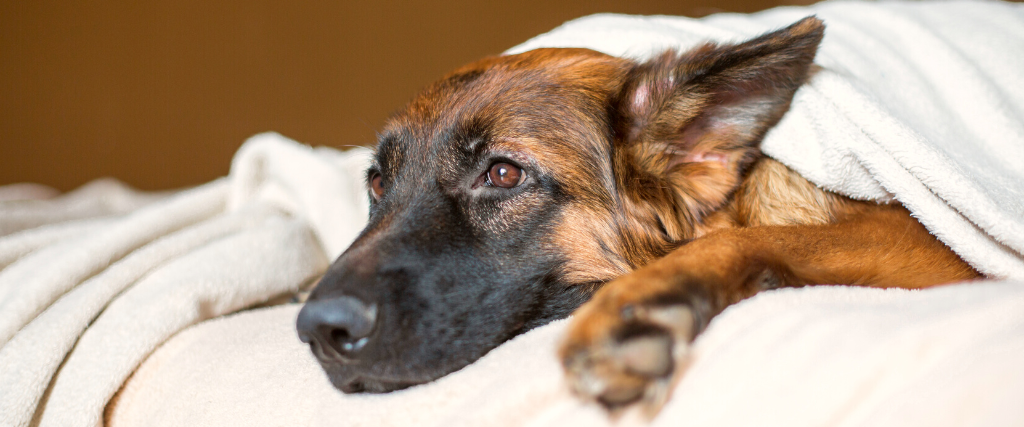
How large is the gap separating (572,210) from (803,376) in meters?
0.69

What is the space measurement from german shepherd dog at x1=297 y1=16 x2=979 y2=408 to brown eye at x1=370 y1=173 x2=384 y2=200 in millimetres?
23

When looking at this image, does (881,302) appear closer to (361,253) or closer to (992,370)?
(992,370)

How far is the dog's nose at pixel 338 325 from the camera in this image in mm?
946

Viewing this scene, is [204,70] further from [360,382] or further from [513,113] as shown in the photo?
[360,382]

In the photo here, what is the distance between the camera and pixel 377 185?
159cm

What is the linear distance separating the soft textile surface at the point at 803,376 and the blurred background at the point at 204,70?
129 inches

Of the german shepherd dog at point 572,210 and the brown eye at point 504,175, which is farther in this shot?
the brown eye at point 504,175

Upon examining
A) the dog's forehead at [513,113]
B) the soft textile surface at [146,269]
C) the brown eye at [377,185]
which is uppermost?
the dog's forehead at [513,113]

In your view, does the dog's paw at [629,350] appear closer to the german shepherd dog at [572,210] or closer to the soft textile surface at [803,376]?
the soft textile surface at [803,376]

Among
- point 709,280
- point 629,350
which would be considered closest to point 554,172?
point 709,280

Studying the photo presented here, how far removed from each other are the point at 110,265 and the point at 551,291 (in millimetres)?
1216

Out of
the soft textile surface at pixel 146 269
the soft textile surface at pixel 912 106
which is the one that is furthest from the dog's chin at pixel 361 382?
the soft textile surface at pixel 912 106

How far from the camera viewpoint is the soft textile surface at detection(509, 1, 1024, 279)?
1.15 m

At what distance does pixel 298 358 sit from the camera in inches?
43.8
